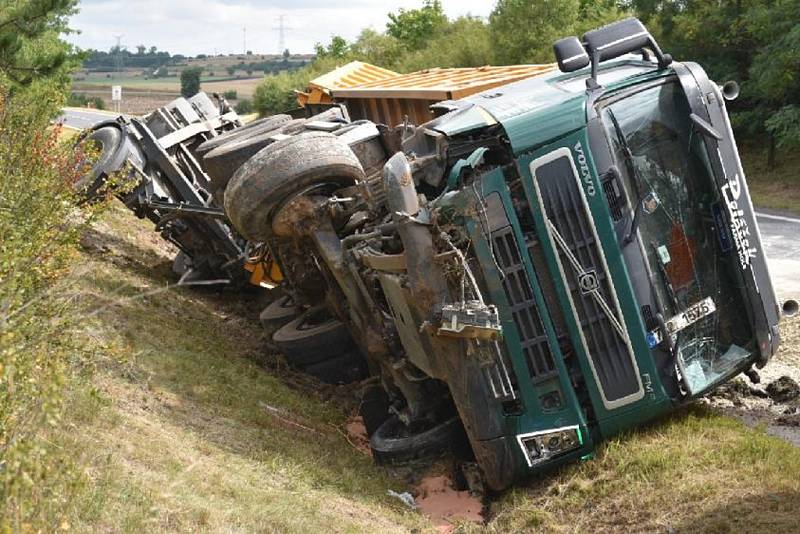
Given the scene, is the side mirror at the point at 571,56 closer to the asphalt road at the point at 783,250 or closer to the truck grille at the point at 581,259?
the truck grille at the point at 581,259

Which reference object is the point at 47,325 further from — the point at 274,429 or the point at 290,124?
the point at 290,124

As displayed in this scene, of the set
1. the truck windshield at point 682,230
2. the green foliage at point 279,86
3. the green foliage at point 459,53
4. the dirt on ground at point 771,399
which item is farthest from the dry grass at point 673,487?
the green foliage at point 279,86

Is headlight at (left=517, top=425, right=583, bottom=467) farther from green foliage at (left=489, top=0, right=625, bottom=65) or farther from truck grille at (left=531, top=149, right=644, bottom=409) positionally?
green foliage at (left=489, top=0, right=625, bottom=65)

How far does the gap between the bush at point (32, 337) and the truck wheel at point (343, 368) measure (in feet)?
7.12

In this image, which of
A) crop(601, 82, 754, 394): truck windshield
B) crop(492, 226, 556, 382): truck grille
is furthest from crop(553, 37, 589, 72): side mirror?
crop(492, 226, 556, 382): truck grille

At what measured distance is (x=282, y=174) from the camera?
21.0 feet

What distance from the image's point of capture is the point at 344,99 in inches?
527

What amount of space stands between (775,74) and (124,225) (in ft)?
37.1

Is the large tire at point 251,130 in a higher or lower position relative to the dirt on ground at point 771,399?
higher

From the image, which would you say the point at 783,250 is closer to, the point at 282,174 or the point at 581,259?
the point at 581,259

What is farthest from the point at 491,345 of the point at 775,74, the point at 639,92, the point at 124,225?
the point at 775,74

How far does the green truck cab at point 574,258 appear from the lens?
5508 millimetres

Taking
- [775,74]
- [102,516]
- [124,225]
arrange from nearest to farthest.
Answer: [102,516], [124,225], [775,74]

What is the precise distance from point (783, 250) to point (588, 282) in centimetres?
734
